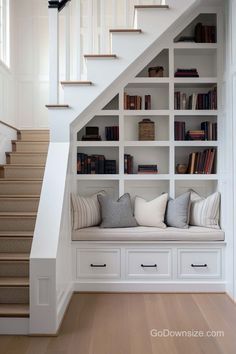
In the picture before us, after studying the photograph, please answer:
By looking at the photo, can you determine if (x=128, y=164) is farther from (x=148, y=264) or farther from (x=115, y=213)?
(x=148, y=264)

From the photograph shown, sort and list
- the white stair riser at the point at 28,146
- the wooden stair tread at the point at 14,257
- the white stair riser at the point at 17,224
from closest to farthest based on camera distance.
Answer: the wooden stair tread at the point at 14,257 < the white stair riser at the point at 17,224 < the white stair riser at the point at 28,146

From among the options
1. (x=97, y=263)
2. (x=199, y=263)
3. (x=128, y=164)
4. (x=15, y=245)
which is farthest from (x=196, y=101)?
(x=15, y=245)

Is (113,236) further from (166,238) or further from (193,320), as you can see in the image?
(193,320)

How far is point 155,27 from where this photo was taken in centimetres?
394

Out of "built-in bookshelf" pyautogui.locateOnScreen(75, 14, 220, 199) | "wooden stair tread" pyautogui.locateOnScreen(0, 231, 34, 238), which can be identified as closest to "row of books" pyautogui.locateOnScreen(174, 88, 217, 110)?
"built-in bookshelf" pyautogui.locateOnScreen(75, 14, 220, 199)

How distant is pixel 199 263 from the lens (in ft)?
13.4

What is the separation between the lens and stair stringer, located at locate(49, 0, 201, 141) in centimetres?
394

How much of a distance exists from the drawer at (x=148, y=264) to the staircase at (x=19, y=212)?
115 centimetres

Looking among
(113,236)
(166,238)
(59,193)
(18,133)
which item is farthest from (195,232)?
(18,133)

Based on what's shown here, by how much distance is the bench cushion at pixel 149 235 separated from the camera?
4.03 meters

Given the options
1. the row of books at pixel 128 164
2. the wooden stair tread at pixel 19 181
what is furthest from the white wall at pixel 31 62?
the row of books at pixel 128 164

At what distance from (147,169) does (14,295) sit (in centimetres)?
212

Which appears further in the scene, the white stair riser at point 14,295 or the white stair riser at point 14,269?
the white stair riser at point 14,269

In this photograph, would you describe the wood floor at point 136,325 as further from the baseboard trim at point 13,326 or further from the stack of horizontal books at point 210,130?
the stack of horizontal books at point 210,130
